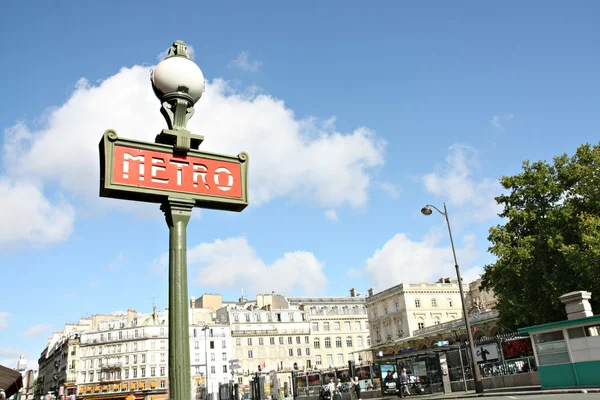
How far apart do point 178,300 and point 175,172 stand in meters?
1.13

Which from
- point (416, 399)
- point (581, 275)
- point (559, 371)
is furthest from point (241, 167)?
point (581, 275)

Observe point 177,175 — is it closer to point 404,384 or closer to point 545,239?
point 404,384

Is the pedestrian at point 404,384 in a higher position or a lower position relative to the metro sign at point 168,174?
lower

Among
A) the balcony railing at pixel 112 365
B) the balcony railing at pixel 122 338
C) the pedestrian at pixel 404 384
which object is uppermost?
the balcony railing at pixel 122 338

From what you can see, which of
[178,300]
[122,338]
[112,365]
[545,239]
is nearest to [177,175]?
[178,300]

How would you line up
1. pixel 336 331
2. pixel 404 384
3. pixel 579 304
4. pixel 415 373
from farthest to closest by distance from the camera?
pixel 336 331, pixel 415 373, pixel 404 384, pixel 579 304

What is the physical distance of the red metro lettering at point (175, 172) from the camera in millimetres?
4277

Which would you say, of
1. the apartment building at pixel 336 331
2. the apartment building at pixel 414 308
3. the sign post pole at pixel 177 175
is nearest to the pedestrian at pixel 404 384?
the sign post pole at pixel 177 175

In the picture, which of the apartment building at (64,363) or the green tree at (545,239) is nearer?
the green tree at (545,239)

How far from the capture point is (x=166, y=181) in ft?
14.5

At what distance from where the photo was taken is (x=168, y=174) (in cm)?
445

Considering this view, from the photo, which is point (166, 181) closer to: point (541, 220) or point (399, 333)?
point (541, 220)

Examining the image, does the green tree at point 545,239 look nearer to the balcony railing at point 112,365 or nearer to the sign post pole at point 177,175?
the sign post pole at point 177,175

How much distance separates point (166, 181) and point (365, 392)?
28914 millimetres
